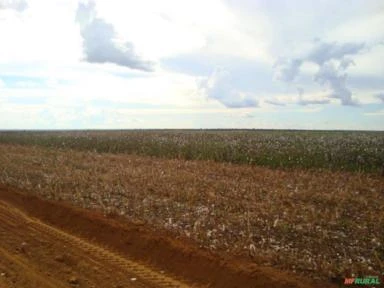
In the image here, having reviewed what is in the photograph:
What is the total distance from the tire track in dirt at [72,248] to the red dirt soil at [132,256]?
5 cm

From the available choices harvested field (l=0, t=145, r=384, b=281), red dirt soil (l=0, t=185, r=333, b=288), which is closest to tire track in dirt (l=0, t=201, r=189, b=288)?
red dirt soil (l=0, t=185, r=333, b=288)

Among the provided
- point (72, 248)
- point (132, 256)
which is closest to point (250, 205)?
point (132, 256)

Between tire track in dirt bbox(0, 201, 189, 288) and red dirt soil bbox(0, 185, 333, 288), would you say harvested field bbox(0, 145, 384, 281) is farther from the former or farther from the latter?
tire track in dirt bbox(0, 201, 189, 288)

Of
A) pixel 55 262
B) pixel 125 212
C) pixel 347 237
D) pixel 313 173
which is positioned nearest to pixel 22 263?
pixel 55 262

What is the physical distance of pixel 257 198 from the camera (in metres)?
14.8

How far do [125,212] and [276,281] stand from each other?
6.05 m

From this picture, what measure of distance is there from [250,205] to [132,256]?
458 cm

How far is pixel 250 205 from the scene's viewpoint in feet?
44.8

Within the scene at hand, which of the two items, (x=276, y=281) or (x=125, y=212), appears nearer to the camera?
(x=276, y=281)

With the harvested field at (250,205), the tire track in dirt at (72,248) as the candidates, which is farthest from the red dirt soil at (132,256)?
the harvested field at (250,205)

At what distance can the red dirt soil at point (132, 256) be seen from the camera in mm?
8383

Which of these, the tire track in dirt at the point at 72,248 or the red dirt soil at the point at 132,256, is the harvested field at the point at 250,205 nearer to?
the red dirt soil at the point at 132,256

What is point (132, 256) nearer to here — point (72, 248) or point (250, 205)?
point (72, 248)

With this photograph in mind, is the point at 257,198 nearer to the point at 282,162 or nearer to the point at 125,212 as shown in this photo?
the point at 125,212
